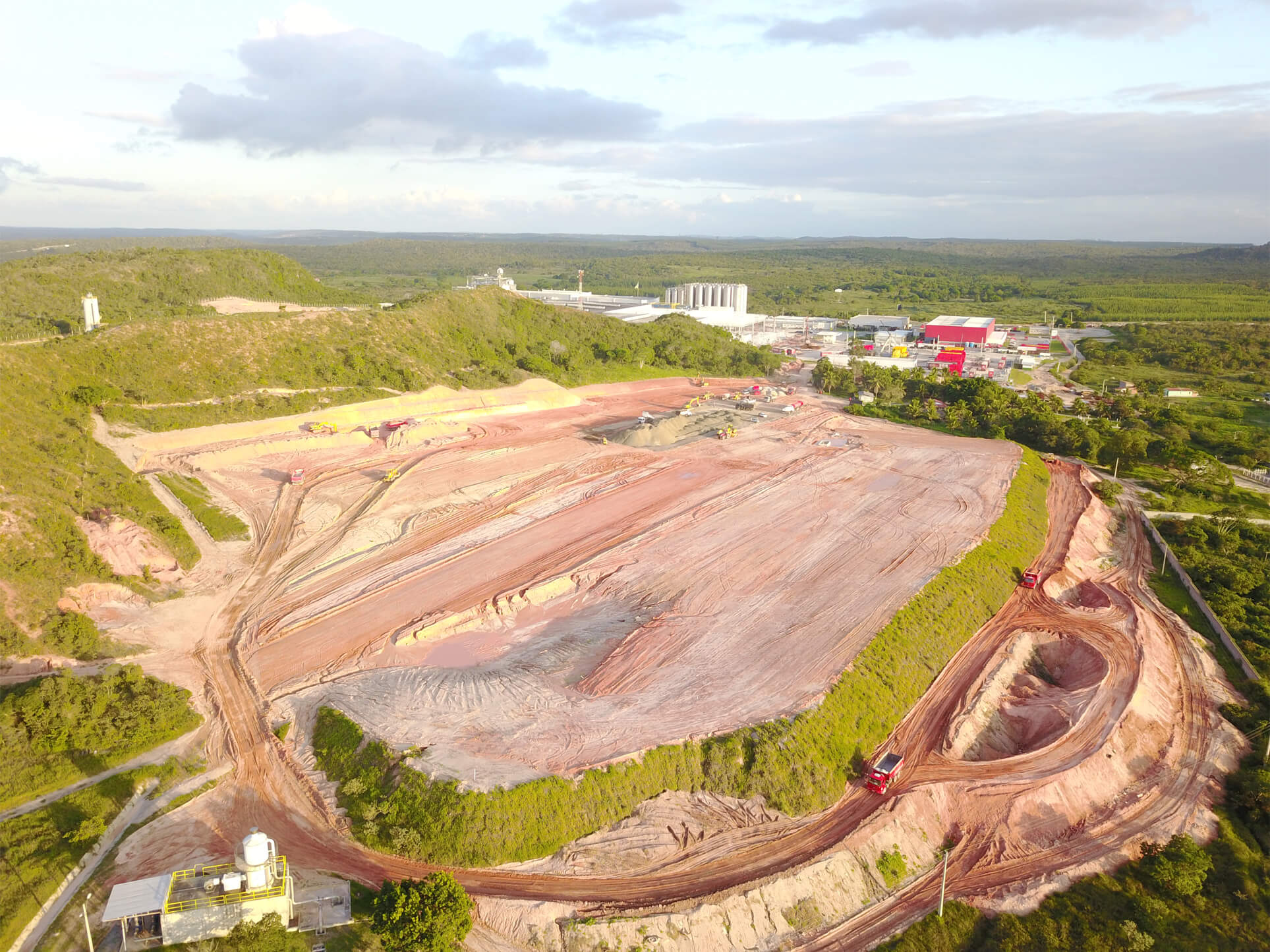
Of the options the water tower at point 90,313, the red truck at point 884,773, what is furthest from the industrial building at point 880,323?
the red truck at point 884,773

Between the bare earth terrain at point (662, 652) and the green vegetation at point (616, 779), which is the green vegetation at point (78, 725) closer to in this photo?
the bare earth terrain at point (662, 652)

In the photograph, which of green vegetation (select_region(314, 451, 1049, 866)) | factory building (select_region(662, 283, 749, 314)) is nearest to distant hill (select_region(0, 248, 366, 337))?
factory building (select_region(662, 283, 749, 314))

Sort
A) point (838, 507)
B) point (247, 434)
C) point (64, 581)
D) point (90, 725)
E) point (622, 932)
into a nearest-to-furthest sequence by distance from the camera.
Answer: point (622, 932) < point (90, 725) < point (64, 581) < point (838, 507) < point (247, 434)

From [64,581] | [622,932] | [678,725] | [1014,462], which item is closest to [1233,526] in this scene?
[1014,462]

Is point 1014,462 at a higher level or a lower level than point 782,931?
higher

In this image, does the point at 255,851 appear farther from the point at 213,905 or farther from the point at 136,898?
the point at 136,898

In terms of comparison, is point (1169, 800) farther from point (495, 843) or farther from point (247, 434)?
point (247, 434)
